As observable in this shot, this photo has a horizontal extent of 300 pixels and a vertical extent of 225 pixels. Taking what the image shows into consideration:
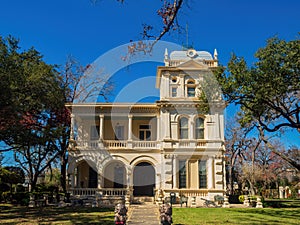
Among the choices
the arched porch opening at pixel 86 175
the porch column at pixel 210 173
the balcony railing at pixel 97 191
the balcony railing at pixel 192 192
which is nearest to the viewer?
the balcony railing at pixel 192 192

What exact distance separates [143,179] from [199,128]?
20.8ft

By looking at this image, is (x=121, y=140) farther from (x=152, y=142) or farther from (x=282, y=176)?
(x=282, y=176)

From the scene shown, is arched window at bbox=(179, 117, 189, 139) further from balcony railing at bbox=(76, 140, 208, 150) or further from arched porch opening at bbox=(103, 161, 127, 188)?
arched porch opening at bbox=(103, 161, 127, 188)

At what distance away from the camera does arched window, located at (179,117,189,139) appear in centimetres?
2647

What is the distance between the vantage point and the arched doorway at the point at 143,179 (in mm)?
27594

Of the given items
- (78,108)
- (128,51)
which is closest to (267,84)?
(128,51)

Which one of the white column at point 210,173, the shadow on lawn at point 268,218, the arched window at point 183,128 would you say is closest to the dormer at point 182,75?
the arched window at point 183,128

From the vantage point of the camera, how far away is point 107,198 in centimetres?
2495

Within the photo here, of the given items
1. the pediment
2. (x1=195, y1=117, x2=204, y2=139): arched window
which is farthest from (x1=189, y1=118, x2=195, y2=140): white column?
the pediment

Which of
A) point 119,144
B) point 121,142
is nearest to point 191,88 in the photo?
point 121,142

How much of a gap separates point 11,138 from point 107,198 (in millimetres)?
8720

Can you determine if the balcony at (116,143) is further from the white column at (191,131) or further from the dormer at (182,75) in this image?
the dormer at (182,75)

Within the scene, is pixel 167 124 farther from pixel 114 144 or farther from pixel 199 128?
pixel 114 144

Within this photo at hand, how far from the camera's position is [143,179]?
27.7 meters
